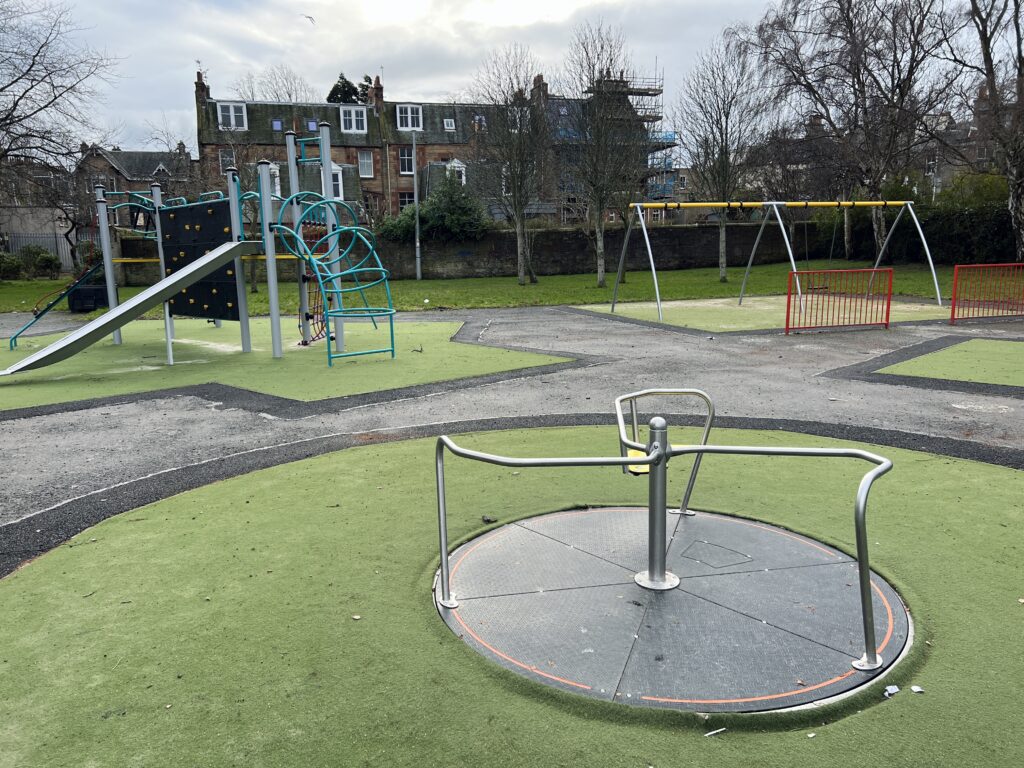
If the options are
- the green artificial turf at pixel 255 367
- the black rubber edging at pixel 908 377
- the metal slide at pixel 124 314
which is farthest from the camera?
the metal slide at pixel 124 314

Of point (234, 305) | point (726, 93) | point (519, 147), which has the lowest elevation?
point (234, 305)

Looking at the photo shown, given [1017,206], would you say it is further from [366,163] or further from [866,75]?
[366,163]

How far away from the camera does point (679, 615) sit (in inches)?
133

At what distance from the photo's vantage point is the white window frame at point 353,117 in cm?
4975

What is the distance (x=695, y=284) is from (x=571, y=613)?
86.4 ft

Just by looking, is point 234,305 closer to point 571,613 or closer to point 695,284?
point 571,613

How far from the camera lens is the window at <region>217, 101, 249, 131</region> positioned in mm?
47562

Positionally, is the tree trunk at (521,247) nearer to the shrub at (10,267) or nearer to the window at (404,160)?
the window at (404,160)

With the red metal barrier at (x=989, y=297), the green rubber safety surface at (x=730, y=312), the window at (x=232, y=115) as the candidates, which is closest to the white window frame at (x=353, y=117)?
the window at (x=232, y=115)

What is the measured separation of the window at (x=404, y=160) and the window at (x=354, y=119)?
2794 mm

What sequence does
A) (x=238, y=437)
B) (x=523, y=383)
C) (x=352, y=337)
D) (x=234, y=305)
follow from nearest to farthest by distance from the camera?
(x=238, y=437) → (x=523, y=383) → (x=234, y=305) → (x=352, y=337)

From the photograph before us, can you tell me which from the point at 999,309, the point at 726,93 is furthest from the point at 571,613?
the point at 726,93

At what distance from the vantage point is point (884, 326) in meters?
15.1

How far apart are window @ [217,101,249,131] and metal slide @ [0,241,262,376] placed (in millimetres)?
40789
